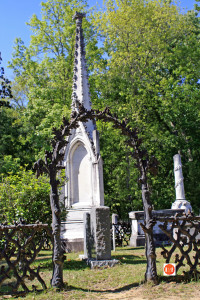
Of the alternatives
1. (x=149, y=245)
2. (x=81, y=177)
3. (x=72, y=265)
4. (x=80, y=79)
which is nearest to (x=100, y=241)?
(x=72, y=265)

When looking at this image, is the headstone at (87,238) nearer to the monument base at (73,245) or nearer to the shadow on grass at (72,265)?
the shadow on grass at (72,265)

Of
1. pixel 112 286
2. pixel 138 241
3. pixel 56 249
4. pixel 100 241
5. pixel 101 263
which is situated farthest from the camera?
pixel 138 241

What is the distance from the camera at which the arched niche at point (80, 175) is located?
1305 centimetres

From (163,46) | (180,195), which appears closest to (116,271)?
(180,195)

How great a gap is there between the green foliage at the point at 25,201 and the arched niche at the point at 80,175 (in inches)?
142

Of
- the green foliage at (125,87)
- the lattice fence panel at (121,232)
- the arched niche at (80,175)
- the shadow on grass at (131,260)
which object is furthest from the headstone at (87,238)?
the green foliage at (125,87)

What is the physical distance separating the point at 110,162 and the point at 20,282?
16816 millimetres

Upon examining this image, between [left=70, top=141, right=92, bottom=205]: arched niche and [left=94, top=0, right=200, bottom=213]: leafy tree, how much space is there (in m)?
8.86

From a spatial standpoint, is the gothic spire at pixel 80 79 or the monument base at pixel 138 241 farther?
the gothic spire at pixel 80 79

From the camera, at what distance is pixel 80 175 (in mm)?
13305

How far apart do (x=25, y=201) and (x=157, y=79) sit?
688 inches

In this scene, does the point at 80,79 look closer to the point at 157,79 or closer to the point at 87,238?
the point at 87,238

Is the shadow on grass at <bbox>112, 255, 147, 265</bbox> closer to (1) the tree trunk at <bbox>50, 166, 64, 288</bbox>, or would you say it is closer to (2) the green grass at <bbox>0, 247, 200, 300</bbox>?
(2) the green grass at <bbox>0, 247, 200, 300</bbox>

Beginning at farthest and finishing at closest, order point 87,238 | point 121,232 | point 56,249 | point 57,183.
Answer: point 121,232
point 87,238
point 57,183
point 56,249
